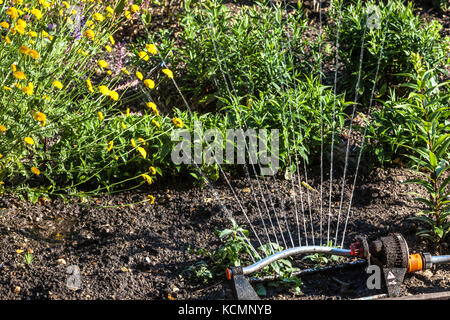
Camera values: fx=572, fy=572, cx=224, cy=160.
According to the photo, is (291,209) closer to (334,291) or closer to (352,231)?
(352,231)

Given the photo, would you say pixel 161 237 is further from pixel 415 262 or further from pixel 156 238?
pixel 415 262

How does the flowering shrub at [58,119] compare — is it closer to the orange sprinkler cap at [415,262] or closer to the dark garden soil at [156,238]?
the dark garden soil at [156,238]

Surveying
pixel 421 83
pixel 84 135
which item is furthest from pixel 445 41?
Result: pixel 84 135

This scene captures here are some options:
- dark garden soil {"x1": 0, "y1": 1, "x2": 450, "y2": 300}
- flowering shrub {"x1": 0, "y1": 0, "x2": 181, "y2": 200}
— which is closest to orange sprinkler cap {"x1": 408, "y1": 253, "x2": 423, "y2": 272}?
dark garden soil {"x1": 0, "y1": 1, "x2": 450, "y2": 300}

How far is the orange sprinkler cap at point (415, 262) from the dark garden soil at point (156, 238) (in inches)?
4.5

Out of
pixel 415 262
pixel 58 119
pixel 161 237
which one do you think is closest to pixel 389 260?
pixel 415 262

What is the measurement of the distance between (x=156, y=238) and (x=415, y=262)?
4.43 ft

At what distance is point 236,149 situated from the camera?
3.55 meters

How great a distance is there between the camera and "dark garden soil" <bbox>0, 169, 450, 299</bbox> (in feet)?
9.01

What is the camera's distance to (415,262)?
8.86 ft

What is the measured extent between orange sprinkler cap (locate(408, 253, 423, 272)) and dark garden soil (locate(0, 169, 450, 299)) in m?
0.11

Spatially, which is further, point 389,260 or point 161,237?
point 161,237

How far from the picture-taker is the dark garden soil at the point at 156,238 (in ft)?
9.01
